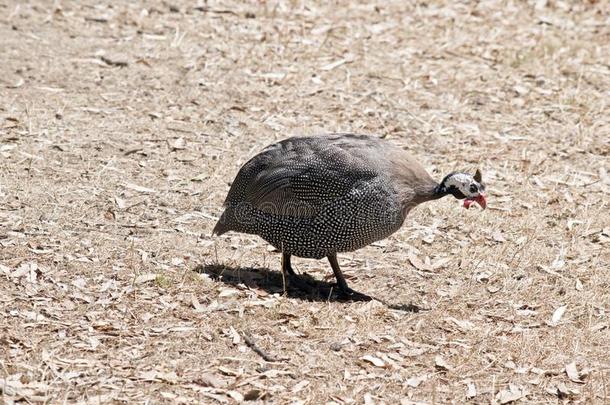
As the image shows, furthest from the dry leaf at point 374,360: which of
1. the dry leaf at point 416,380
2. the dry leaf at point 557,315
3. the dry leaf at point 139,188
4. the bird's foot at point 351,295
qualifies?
the dry leaf at point 139,188

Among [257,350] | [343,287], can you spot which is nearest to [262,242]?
[343,287]

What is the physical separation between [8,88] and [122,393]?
14.1ft

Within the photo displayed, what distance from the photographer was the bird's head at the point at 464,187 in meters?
5.86

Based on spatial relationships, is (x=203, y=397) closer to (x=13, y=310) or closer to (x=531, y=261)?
(x=13, y=310)

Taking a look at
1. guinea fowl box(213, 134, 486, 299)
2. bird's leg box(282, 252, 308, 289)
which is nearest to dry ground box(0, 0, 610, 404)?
bird's leg box(282, 252, 308, 289)

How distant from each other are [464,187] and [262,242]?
4.53 ft

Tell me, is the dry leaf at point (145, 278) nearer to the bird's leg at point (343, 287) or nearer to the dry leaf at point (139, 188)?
the bird's leg at point (343, 287)

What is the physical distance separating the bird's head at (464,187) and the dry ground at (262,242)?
542 mm

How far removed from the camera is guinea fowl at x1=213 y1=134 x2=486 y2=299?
570cm

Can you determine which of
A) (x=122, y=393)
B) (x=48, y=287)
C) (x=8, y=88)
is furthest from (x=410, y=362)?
(x=8, y=88)

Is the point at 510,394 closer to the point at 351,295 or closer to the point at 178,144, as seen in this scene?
the point at 351,295

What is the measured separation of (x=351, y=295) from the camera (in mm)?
5910

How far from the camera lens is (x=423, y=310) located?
5.77m

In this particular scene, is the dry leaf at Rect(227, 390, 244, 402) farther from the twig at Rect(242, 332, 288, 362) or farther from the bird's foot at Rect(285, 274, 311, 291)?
the bird's foot at Rect(285, 274, 311, 291)
